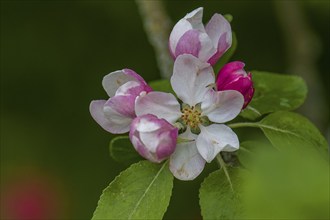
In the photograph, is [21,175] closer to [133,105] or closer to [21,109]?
[21,109]

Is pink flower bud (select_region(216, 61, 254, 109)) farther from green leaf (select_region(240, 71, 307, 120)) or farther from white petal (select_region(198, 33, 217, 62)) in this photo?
green leaf (select_region(240, 71, 307, 120))

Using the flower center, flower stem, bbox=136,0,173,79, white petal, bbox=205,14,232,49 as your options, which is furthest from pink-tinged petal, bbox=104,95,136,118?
flower stem, bbox=136,0,173,79

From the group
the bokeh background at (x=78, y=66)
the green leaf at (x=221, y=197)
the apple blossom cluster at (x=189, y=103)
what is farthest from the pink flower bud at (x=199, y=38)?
the bokeh background at (x=78, y=66)

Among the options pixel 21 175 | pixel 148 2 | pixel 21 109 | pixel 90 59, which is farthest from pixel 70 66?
pixel 148 2

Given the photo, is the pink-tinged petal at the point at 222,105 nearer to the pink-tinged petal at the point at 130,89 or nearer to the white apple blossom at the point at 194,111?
the white apple blossom at the point at 194,111

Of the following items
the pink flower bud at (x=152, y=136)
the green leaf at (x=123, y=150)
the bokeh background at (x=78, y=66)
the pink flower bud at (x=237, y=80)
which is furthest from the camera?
the bokeh background at (x=78, y=66)
